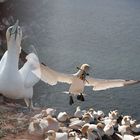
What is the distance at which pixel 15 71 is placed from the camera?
9.62 metres

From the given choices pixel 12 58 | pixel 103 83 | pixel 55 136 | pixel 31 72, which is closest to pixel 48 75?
pixel 31 72

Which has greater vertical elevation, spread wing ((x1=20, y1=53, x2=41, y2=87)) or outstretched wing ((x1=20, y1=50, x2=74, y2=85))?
outstretched wing ((x1=20, y1=50, x2=74, y2=85))

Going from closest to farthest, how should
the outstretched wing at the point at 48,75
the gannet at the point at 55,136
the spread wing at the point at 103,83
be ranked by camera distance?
the gannet at the point at 55,136 < the outstretched wing at the point at 48,75 < the spread wing at the point at 103,83

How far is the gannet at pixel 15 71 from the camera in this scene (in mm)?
9609

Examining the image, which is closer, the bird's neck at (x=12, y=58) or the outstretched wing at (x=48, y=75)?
the bird's neck at (x=12, y=58)

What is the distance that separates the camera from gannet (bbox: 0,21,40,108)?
9609 mm

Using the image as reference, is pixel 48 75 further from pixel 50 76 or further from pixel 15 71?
pixel 15 71

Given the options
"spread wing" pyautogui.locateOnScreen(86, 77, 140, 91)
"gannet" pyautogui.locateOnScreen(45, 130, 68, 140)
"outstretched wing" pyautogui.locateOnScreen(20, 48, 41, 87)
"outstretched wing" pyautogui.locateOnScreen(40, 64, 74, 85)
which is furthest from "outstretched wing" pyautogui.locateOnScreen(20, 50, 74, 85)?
"gannet" pyautogui.locateOnScreen(45, 130, 68, 140)

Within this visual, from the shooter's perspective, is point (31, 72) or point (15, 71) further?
point (31, 72)

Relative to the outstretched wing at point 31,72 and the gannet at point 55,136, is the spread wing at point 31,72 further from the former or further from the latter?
the gannet at point 55,136

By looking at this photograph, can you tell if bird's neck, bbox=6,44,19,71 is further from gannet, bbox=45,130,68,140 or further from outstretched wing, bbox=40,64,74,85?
gannet, bbox=45,130,68,140

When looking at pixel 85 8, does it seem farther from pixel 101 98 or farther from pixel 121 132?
pixel 121 132

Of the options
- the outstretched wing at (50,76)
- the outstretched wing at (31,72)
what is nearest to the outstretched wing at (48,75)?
the outstretched wing at (50,76)

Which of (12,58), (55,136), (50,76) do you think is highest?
(50,76)
